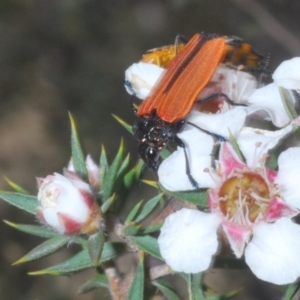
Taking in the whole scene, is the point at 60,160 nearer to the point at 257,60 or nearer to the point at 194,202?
the point at 257,60

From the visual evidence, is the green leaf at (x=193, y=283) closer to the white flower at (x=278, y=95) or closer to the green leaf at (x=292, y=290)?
the green leaf at (x=292, y=290)

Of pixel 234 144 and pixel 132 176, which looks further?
pixel 132 176

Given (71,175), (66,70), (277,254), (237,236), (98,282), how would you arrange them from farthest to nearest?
(66,70) → (98,282) → (71,175) → (237,236) → (277,254)

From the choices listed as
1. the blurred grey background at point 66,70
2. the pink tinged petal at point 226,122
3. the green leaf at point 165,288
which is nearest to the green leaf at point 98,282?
the green leaf at point 165,288

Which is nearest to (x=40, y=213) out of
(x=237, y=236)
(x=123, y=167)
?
(x=123, y=167)

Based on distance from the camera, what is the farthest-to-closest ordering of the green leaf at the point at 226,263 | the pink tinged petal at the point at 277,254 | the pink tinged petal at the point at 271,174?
the green leaf at the point at 226,263 < the pink tinged petal at the point at 271,174 < the pink tinged petal at the point at 277,254

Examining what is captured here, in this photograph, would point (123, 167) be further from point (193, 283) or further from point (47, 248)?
point (193, 283)

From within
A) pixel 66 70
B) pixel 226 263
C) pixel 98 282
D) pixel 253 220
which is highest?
pixel 253 220

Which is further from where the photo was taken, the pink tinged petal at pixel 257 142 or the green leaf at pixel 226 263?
the green leaf at pixel 226 263
